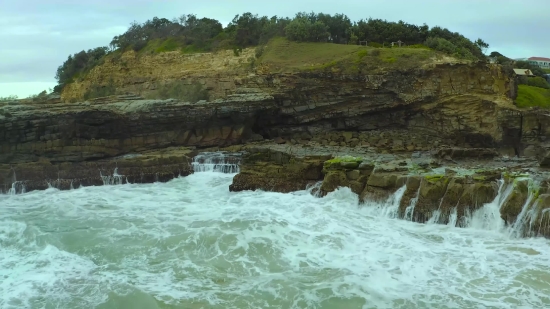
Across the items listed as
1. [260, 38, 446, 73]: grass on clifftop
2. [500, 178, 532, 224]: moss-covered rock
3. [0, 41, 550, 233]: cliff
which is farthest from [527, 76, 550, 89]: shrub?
[500, 178, 532, 224]: moss-covered rock

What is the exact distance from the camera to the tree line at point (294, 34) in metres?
32.0

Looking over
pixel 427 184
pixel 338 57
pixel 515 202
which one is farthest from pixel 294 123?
pixel 515 202

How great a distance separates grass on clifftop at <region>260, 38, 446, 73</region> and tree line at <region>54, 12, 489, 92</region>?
2.07 meters

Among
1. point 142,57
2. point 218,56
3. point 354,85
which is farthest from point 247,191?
point 142,57

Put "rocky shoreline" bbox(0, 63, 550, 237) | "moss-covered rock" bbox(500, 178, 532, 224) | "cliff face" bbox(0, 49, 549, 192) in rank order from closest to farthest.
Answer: "moss-covered rock" bbox(500, 178, 532, 224) < "rocky shoreline" bbox(0, 63, 550, 237) < "cliff face" bbox(0, 49, 549, 192)

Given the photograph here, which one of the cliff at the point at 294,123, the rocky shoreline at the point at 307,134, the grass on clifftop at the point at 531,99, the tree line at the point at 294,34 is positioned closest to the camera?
the rocky shoreline at the point at 307,134

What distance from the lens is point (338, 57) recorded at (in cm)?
2717

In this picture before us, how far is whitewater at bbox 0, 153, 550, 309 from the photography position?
924 cm

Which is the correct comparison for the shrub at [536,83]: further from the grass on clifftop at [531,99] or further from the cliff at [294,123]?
the cliff at [294,123]

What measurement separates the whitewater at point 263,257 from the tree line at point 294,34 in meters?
18.9

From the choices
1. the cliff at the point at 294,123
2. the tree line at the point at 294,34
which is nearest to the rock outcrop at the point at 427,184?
the cliff at the point at 294,123

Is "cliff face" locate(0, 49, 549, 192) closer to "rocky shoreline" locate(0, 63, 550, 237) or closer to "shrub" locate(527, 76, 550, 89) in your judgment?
"rocky shoreline" locate(0, 63, 550, 237)

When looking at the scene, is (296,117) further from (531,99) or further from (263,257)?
(263,257)

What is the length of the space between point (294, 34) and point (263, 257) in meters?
23.0
